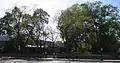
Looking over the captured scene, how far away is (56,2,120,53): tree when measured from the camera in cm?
6981

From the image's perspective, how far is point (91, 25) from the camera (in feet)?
239

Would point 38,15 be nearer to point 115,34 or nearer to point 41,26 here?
point 41,26

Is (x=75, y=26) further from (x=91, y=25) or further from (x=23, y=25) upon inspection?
(x=23, y=25)

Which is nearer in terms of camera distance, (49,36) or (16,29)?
(16,29)

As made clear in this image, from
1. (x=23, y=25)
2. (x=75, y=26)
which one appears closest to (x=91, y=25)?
(x=75, y=26)

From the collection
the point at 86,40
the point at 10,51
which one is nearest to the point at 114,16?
the point at 86,40

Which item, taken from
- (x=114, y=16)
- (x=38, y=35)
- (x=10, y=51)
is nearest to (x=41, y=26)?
(x=38, y=35)

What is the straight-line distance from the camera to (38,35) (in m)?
71.3

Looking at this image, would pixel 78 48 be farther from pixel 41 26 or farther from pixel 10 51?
pixel 10 51

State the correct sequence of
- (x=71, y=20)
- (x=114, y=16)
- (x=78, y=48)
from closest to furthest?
(x=71, y=20)
(x=114, y=16)
(x=78, y=48)

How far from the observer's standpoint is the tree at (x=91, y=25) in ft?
229

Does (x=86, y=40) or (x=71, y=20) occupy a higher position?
(x=71, y=20)

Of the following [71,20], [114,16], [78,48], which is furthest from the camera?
[78,48]

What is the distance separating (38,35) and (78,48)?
14.6m
